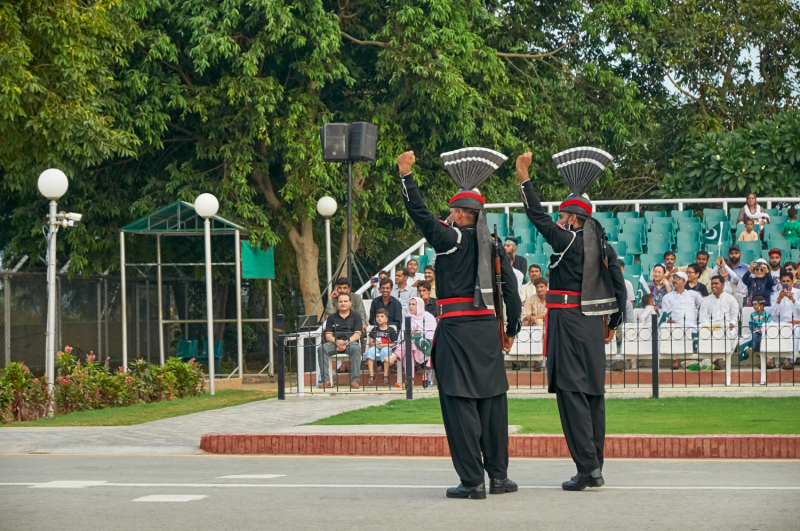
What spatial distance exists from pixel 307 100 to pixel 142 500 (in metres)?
16.3

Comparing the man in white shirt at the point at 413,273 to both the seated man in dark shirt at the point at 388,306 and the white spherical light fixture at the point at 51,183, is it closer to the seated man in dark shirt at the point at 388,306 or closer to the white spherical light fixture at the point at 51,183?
the seated man in dark shirt at the point at 388,306

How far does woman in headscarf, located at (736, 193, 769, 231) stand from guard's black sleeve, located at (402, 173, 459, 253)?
603 inches

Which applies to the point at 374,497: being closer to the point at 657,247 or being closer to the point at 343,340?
the point at 343,340

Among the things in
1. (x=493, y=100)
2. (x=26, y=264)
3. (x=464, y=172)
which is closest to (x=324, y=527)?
(x=464, y=172)

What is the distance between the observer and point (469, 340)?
876 cm

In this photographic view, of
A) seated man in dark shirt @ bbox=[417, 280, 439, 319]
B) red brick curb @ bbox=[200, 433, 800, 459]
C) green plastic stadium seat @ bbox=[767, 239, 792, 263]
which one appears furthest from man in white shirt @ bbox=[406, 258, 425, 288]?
red brick curb @ bbox=[200, 433, 800, 459]

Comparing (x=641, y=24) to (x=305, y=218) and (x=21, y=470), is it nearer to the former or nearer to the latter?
(x=305, y=218)

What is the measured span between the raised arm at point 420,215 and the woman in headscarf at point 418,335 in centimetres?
846

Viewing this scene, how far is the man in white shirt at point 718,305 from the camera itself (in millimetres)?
18402

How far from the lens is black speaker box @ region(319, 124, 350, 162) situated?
756 inches

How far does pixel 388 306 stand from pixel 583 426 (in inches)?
388

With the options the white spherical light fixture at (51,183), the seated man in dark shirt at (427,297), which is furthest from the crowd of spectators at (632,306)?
the white spherical light fixture at (51,183)

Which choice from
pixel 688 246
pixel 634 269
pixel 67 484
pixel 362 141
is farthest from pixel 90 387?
pixel 688 246

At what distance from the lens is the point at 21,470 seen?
10.7 meters
